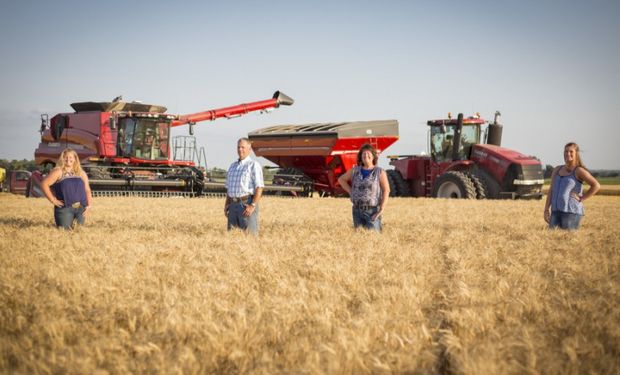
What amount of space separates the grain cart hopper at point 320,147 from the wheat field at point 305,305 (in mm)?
13242

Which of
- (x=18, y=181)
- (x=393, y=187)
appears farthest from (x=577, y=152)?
(x=18, y=181)

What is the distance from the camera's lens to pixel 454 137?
18.8 m

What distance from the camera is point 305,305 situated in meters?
3.68

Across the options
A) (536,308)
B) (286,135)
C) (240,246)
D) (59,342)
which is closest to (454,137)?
(286,135)

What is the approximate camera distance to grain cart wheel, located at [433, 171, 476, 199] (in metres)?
17.7

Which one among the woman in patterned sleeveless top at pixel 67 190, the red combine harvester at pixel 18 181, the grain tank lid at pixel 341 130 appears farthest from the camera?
the red combine harvester at pixel 18 181

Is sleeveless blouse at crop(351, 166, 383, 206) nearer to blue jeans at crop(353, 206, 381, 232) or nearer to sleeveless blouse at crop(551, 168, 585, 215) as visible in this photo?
blue jeans at crop(353, 206, 381, 232)

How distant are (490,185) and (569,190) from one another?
1078 cm

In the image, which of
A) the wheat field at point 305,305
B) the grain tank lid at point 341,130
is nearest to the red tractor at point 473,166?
the grain tank lid at point 341,130

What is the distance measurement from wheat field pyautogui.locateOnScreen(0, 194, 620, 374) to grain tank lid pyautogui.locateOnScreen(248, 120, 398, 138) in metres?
13.3

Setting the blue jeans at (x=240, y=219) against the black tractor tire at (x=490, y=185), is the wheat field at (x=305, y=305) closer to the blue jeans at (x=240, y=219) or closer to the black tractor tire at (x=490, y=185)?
the blue jeans at (x=240, y=219)

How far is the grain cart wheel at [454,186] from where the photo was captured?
58.1 feet

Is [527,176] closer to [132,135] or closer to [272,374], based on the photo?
[132,135]

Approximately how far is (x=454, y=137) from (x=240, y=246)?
45.3 ft
